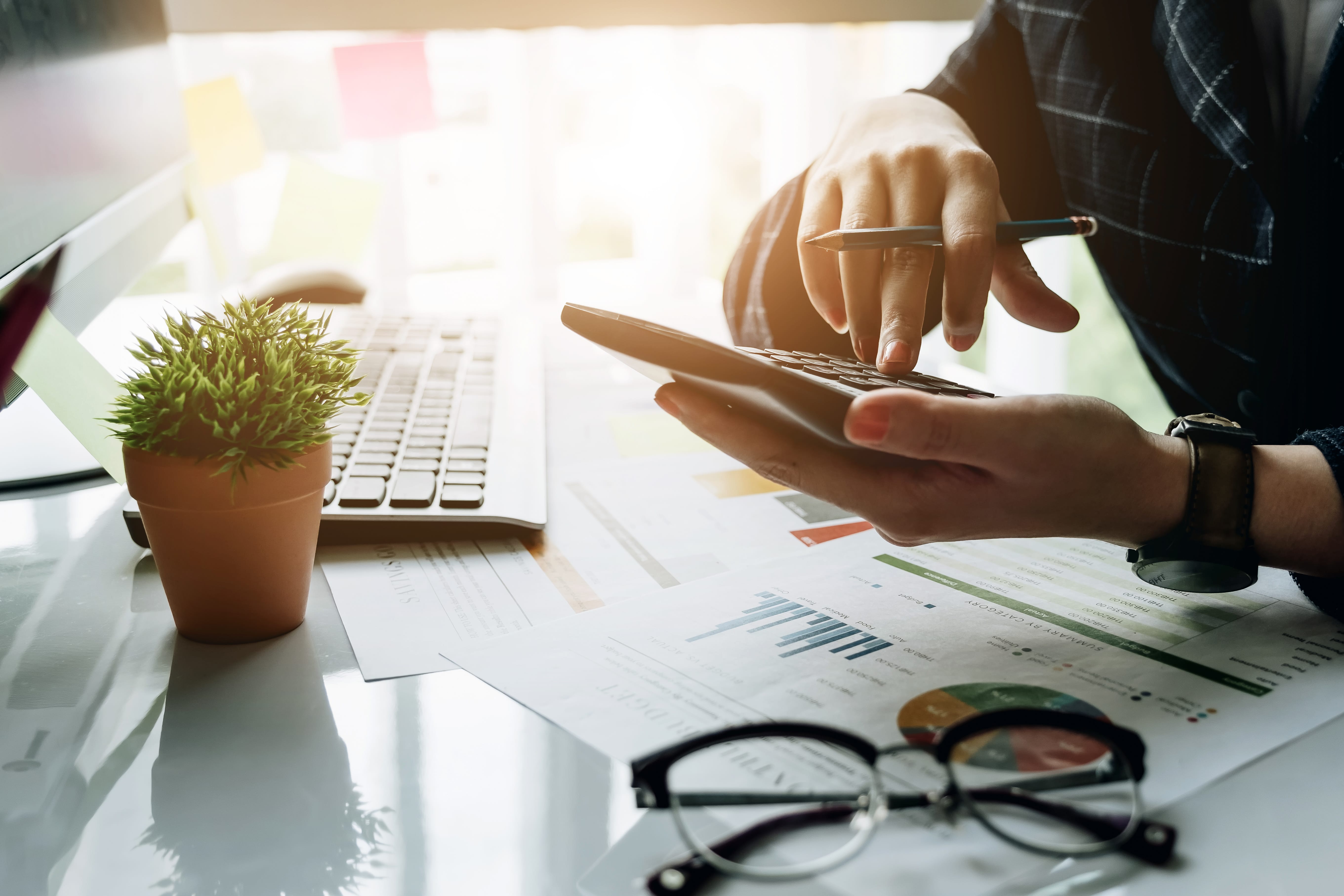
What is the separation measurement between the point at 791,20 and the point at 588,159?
47 centimetres

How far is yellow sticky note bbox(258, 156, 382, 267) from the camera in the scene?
1184mm

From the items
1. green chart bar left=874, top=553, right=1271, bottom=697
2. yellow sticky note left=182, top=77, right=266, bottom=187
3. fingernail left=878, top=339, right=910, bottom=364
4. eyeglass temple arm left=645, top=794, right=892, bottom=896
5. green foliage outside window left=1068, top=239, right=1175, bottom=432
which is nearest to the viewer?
eyeglass temple arm left=645, top=794, right=892, bottom=896

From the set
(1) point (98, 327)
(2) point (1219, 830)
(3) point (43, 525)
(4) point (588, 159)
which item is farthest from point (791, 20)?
(2) point (1219, 830)

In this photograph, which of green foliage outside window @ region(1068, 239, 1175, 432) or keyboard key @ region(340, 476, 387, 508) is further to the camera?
green foliage outside window @ region(1068, 239, 1175, 432)

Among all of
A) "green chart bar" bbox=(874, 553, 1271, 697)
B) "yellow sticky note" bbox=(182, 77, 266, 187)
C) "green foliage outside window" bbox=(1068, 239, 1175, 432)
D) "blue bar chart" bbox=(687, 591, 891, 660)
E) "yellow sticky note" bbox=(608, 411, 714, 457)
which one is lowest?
"green foliage outside window" bbox=(1068, 239, 1175, 432)

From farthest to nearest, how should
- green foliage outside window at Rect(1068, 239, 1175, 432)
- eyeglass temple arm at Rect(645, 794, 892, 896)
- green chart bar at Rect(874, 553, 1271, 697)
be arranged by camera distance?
green foliage outside window at Rect(1068, 239, 1175, 432), green chart bar at Rect(874, 553, 1271, 697), eyeglass temple arm at Rect(645, 794, 892, 896)

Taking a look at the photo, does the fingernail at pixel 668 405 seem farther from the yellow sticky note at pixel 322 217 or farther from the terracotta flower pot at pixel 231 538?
the yellow sticky note at pixel 322 217

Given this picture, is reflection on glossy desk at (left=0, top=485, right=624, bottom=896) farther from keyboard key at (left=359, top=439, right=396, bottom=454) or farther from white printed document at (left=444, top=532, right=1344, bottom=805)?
keyboard key at (left=359, top=439, right=396, bottom=454)

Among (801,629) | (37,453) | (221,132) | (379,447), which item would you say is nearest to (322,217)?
(221,132)

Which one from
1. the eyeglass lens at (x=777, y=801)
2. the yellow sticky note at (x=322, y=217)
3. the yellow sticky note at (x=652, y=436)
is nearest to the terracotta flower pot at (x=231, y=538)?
the eyeglass lens at (x=777, y=801)

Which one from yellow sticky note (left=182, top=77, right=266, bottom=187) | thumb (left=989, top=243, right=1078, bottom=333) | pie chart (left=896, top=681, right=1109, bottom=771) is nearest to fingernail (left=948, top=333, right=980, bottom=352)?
thumb (left=989, top=243, right=1078, bottom=333)

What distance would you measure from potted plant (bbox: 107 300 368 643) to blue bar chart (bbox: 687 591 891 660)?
0.62 ft

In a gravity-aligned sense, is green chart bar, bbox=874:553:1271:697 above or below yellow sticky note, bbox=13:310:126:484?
below

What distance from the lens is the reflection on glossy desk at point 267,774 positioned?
0.30m
